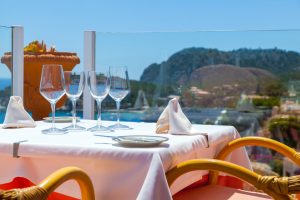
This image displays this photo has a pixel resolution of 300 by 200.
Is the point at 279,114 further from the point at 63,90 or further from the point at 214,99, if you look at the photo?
the point at 63,90

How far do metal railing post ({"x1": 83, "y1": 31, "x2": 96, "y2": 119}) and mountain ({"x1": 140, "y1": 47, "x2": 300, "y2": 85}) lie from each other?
64 centimetres

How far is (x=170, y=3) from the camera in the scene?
12.2 m

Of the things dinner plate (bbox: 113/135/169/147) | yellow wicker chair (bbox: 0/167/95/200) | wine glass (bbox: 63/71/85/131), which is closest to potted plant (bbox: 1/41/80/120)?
wine glass (bbox: 63/71/85/131)

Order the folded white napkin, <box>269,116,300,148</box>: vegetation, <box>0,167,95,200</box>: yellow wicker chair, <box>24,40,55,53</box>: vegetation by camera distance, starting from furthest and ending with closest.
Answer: <box>24,40,55,53</box>: vegetation, <box>269,116,300,148</box>: vegetation, the folded white napkin, <box>0,167,95,200</box>: yellow wicker chair

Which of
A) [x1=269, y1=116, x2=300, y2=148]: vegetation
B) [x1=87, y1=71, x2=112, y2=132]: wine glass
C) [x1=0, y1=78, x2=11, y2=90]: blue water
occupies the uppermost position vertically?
[x1=87, y1=71, x2=112, y2=132]: wine glass

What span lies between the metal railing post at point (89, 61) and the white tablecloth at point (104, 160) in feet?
7.21

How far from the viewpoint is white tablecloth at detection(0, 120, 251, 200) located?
4.58 feet

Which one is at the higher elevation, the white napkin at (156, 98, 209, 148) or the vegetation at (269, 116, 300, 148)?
the white napkin at (156, 98, 209, 148)

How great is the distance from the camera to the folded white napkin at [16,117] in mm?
2088

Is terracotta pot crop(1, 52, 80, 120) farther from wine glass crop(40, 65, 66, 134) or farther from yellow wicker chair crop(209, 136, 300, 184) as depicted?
yellow wicker chair crop(209, 136, 300, 184)

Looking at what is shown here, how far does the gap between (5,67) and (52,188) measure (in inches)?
117

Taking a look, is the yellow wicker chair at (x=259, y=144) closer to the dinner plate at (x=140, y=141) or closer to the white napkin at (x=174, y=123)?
the white napkin at (x=174, y=123)

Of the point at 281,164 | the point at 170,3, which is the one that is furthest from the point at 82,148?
the point at 170,3

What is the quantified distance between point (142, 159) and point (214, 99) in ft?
10.5
